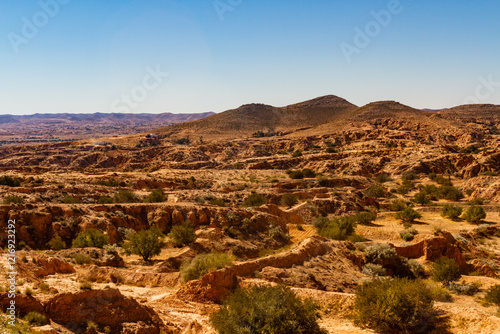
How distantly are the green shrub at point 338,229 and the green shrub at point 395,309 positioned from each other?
11.9 m

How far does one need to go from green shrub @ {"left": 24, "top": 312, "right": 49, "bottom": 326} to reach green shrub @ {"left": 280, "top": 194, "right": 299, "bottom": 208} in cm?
2585

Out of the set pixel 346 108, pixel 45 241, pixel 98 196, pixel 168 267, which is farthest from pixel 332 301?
pixel 346 108

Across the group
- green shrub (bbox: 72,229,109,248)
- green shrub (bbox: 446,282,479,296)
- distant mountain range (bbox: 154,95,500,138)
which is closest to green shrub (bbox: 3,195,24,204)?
green shrub (bbox: 72,229,109,248)

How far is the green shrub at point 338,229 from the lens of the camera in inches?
881

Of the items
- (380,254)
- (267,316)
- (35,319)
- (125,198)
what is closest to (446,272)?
(380,254)

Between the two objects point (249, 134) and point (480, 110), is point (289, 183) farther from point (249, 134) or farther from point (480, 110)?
point (480, 110)

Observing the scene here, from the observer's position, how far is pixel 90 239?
60.0ft

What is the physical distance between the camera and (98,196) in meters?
30.0

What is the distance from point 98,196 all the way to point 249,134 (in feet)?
229

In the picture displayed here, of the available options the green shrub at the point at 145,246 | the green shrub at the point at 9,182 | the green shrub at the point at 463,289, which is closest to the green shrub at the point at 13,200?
the green shrub at the point at 145,246

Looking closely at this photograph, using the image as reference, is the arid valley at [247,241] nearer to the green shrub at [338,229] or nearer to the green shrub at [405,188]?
the green shrub at [338,229]

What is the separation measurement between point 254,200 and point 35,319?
79.9ft

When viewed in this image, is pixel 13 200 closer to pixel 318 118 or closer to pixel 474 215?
pixel 474 215

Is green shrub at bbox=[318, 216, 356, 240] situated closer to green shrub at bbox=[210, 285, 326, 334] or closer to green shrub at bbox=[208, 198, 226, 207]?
green shrub at bbox=[208, 198, 226, 207]
